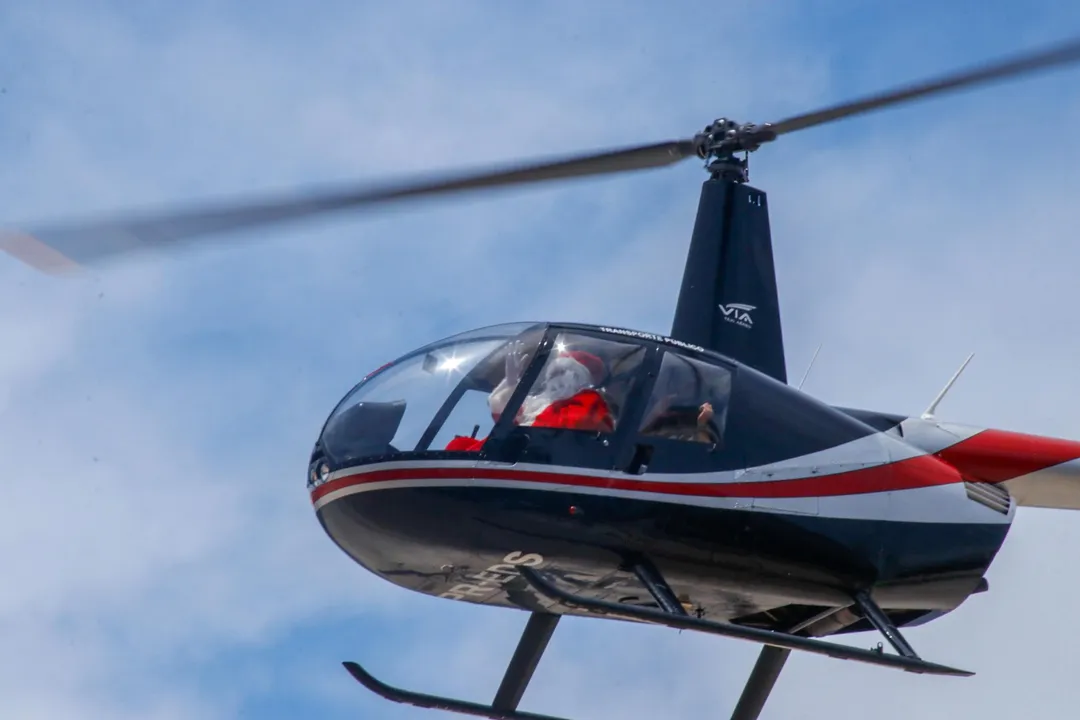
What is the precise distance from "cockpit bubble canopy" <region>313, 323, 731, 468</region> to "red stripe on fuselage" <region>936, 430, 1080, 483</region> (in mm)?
3183

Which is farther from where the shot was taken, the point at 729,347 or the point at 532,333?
the point at 729,347

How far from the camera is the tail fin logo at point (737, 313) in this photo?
54.2ft

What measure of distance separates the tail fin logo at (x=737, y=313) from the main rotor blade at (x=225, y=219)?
1.96 metres

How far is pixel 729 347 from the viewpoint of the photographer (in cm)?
1642

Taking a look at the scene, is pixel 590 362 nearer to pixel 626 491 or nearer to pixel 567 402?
pixel 567 402

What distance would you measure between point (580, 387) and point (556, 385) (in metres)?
0.20

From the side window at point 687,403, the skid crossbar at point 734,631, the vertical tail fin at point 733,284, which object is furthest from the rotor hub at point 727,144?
the skid crossbar at point 734,631

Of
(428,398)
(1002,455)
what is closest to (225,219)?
(428,398)

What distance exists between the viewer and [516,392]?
13.4 m

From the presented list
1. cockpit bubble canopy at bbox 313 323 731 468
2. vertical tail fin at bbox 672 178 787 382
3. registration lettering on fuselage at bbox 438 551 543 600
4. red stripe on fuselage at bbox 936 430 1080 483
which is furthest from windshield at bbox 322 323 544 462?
red stripe on fuselage at bbox 936 430 1080 483

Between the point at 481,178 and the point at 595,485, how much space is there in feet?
9.58

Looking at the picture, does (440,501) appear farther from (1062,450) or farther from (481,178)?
(1062,450)

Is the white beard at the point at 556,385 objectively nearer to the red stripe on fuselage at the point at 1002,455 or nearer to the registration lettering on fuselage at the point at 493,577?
the registration lettering on fuselage at the point at 493,577

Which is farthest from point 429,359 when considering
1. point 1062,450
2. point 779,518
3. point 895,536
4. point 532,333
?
point 1062,450
